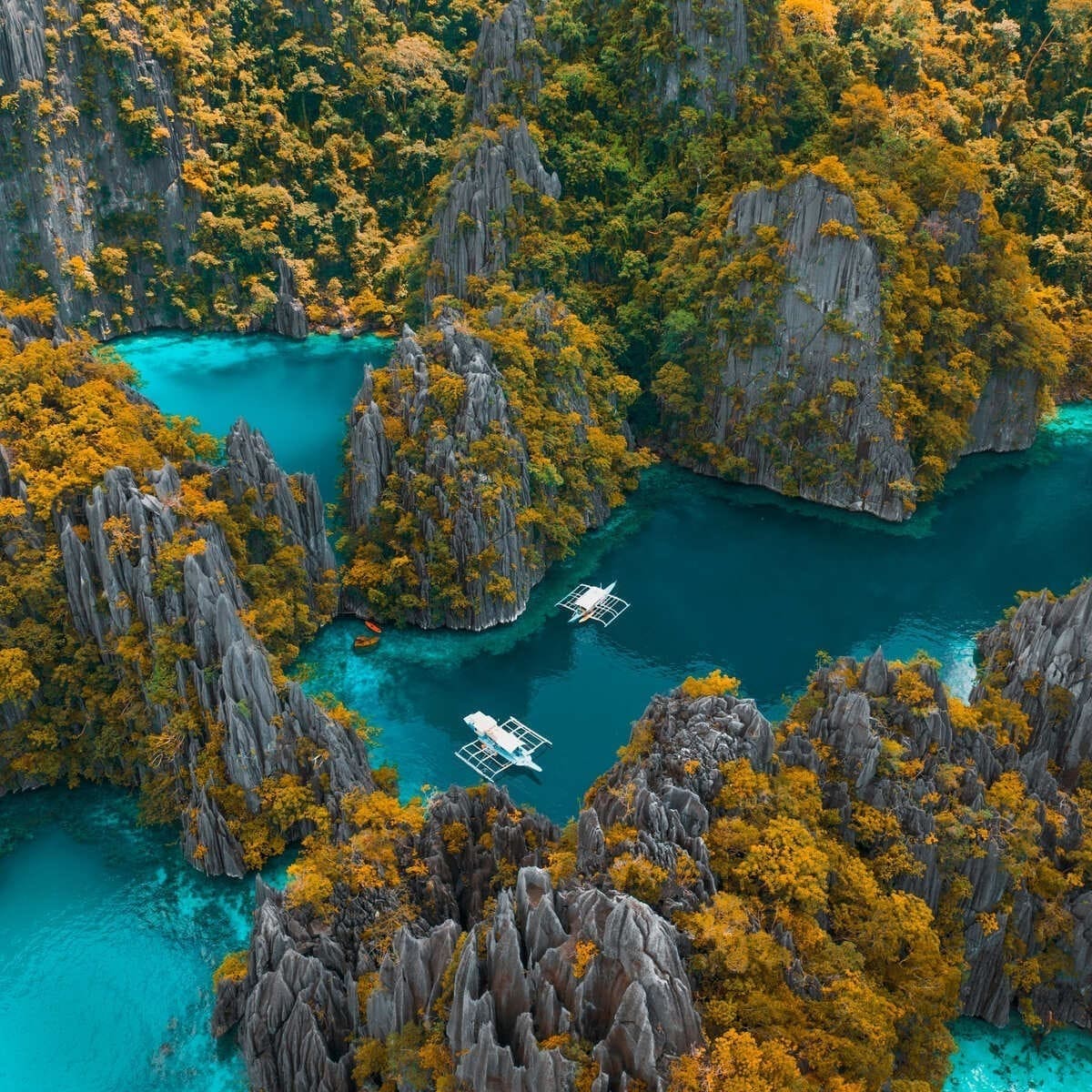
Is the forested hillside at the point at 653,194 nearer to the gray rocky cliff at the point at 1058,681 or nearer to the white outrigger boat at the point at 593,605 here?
the white outrigger boat at the point at 593,605

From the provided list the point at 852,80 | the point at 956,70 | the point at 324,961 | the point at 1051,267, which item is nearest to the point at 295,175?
the point at 852,80

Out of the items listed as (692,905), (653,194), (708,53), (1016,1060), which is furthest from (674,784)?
(708,53)

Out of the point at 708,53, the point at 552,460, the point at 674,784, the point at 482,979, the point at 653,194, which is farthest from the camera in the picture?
the point at 653,194

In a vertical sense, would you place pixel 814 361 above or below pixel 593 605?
above

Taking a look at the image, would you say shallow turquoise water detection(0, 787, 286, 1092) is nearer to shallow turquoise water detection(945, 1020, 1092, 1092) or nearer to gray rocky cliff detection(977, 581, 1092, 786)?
shallow turquoise water detection(945, 1020, 1092, 1092)

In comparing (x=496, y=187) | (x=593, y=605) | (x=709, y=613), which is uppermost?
(x=496, y=187)

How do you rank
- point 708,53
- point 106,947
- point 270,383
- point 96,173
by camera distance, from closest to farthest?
point 106,947
point 708,53
point 270,383
point 96,173

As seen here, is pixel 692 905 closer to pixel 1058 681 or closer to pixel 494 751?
pixel 494 751
